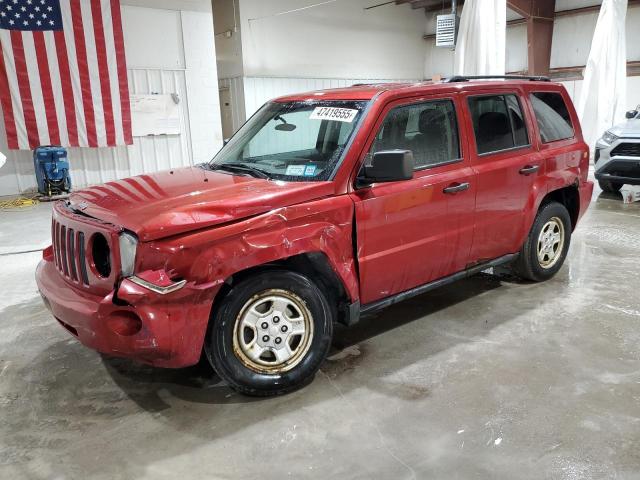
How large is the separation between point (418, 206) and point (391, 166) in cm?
50

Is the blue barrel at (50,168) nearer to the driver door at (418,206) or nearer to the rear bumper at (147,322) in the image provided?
the rear bumper at (147,322)

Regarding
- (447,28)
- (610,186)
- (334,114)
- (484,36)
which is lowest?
(610,186)

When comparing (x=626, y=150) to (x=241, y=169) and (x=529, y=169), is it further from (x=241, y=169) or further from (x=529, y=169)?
(x=241, y=169)

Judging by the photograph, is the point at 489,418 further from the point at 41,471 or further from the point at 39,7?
the point at 39,7

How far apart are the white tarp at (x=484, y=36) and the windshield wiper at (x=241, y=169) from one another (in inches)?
255

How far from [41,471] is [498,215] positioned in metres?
3.14

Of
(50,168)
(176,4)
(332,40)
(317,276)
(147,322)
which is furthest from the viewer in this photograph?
(332,40)

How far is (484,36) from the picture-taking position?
27.9 ft

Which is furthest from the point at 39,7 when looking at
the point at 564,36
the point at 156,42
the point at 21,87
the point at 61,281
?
the point at 564,36

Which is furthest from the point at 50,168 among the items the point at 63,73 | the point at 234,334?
the point at 234,334

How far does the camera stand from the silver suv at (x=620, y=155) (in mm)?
7492

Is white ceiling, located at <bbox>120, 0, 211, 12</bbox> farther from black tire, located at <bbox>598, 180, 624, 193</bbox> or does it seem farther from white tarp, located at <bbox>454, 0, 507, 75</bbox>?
black tire, located at <bbox>598, 180, 624, 193</bbox>

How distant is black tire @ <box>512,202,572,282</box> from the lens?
420cm

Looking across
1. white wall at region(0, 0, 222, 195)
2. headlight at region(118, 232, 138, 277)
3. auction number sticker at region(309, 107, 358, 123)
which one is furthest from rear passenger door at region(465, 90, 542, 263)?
white wall at region(0, 0, 222, 195)
